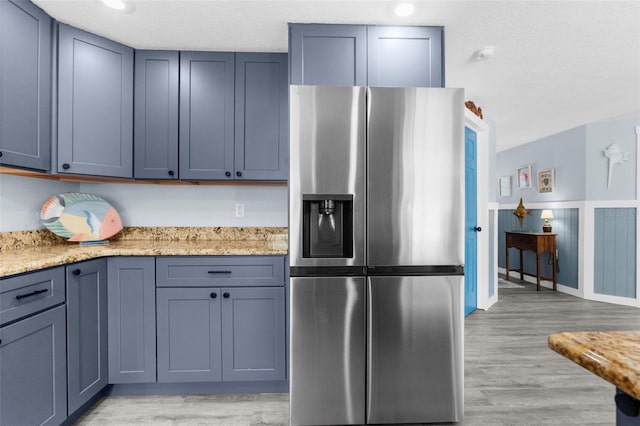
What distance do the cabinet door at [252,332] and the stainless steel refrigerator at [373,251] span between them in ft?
1.15

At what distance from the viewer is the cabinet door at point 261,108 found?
2.29 metres

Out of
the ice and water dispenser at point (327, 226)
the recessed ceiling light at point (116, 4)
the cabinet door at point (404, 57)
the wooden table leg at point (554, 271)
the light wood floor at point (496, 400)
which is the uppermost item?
the recessed ceiling light at point (116, 4)

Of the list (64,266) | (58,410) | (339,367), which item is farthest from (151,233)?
(339,367)

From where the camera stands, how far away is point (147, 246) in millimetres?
2201

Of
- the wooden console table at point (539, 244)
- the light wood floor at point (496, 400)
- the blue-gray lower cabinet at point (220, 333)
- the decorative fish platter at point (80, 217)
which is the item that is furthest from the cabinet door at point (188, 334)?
the wooden console table at point (539, 244)

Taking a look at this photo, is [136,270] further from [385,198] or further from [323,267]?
[385,198]

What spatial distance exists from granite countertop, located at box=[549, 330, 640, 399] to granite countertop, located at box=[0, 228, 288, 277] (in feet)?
5.24

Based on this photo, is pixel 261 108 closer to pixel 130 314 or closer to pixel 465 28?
pixel 465 28

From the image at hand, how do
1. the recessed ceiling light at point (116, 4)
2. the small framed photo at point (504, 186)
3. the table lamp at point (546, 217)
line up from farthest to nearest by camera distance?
the small framed photo at point (504, 186) → the table lamp at point (546, 217) → the recessed ceiling light at point (116, 4)

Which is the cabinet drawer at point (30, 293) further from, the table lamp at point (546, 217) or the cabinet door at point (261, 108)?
the table lamp at point (546, 217)

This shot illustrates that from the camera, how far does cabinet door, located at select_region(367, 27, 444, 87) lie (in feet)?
6.40

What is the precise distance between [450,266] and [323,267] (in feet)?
2.22

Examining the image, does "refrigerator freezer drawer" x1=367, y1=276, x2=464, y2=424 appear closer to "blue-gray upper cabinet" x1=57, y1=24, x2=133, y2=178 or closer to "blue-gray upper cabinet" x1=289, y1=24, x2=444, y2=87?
"blue-gray upper cabinet" x1=289, y1=24, x2=444, y2=87

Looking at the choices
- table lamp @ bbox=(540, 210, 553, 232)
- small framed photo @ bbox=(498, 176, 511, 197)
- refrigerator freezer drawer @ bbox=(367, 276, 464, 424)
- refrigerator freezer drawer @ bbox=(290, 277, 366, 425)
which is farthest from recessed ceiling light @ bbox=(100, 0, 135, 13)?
Result: small framed photo @ bbox=(498, 176, 511, 197)
